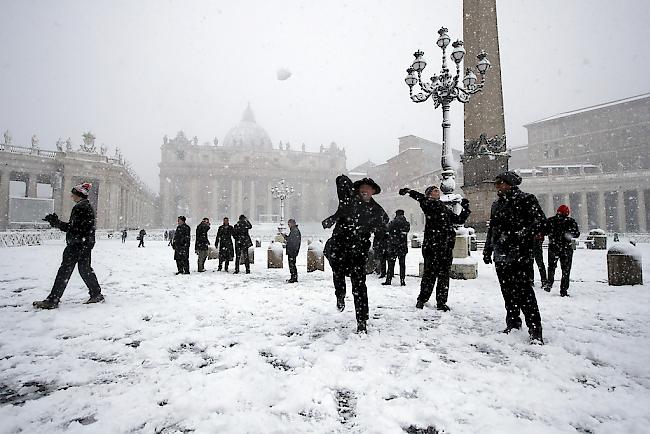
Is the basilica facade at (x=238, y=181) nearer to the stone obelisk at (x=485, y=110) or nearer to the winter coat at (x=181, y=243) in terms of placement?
the stone obelisk at (x=485, y=110)

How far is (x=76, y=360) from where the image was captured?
3217 mm

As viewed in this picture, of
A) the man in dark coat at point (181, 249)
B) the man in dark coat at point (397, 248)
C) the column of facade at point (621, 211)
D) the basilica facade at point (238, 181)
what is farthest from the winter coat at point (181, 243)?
the basilica facade at point (238, 181)

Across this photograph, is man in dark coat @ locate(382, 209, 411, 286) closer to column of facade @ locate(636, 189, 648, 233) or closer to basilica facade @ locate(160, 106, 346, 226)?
column of facade @ locate(636, 189, 648, 233)

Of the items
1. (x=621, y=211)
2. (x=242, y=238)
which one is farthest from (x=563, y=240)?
(x=621, y=211)

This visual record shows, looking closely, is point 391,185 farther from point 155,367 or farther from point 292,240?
point 155,367

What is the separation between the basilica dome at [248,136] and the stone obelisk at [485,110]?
67012mm

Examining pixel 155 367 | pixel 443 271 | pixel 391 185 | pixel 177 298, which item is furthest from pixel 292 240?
pixel 391 185

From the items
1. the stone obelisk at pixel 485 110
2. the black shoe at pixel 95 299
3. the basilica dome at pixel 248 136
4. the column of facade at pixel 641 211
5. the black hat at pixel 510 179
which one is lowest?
the black shoe at pixel 95 299

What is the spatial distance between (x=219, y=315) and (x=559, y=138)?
55.0 metres

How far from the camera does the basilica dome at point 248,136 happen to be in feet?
262

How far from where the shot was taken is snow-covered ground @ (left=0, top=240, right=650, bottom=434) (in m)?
2.19

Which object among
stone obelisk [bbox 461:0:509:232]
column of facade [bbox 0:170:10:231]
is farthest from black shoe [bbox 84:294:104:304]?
column of facade [bbox 0:170:10:231]

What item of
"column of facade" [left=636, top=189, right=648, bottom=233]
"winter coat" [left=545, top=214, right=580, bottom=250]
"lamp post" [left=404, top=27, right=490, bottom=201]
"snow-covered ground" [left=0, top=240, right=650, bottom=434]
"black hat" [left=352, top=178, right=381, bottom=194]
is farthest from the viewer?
"column of facade" [left=636, top=189, right=648, bottom=233]

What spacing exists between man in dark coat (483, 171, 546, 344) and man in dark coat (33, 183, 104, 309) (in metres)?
5.57
